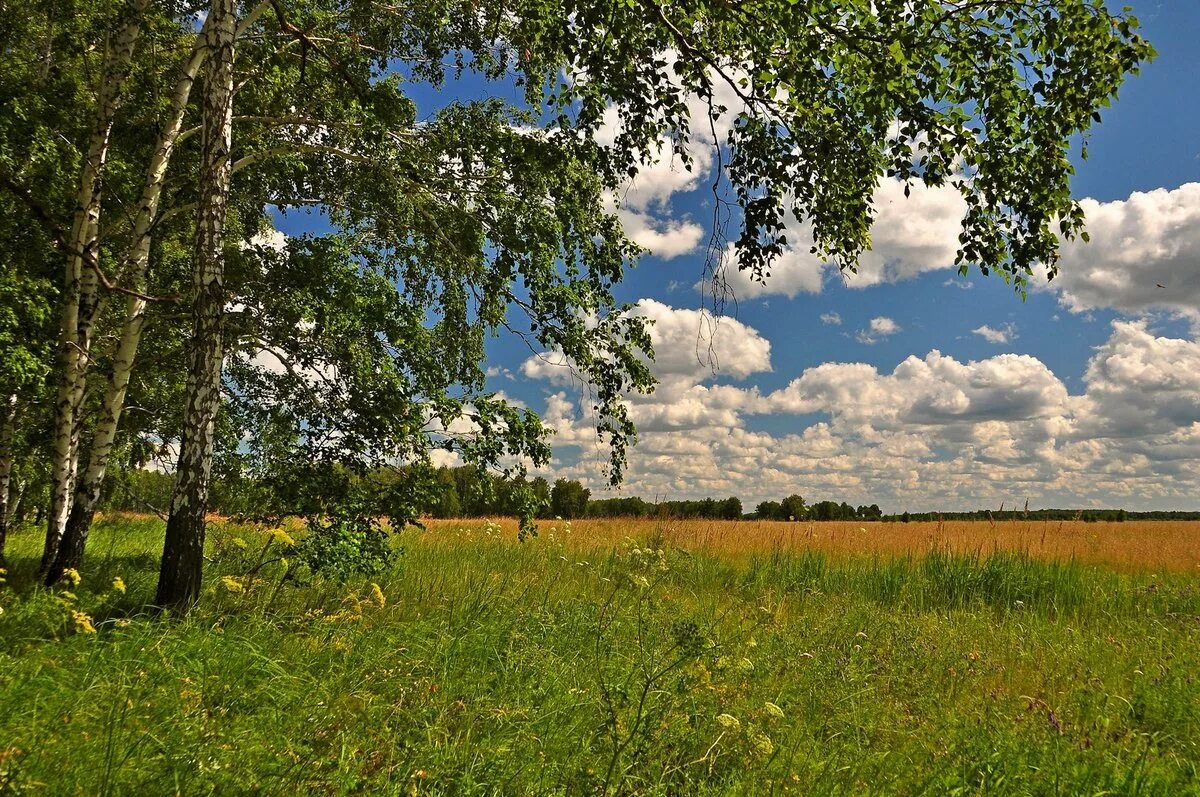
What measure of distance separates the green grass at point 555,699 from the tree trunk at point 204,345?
0.40 metres

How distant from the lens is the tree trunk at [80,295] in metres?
6.56

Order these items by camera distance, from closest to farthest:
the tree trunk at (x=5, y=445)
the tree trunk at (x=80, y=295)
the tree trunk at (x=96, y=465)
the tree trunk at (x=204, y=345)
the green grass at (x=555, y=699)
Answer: the green grass at (x=555, y=699) → the tree trunk at (x=204, y=345) → the tree trunk at (x=96, y=465) → the tree trunk at (x=80, y=295) → the tree trunk at (x=5, y=445)

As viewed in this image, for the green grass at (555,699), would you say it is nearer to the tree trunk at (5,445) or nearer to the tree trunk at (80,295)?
the tree trunk at (80,295)

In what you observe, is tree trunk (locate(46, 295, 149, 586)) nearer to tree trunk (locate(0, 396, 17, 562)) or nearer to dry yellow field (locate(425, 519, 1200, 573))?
tree trunk (locate(0, 396, 17, 562))

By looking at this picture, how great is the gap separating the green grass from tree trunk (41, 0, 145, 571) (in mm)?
925

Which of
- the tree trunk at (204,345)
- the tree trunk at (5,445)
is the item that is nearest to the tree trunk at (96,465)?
the tree trunk at (204,345)

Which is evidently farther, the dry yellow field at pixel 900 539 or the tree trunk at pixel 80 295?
the dry yellow field at pixel 900 539

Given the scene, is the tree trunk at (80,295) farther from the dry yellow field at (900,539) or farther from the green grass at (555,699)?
the dry yellow field at (900,539)

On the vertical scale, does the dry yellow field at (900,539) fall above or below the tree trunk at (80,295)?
below

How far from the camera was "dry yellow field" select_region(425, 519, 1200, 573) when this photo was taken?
36.7ft

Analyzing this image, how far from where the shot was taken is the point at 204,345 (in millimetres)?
5230

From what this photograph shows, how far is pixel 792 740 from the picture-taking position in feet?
12.5

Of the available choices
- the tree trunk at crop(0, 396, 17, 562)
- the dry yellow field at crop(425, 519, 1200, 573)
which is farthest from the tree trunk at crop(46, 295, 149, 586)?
the dry yellow field at crop(425, 519, 1200, 573)

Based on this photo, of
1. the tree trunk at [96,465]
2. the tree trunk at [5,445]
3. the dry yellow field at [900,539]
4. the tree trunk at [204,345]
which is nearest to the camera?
the tree trunk at [204,345]
